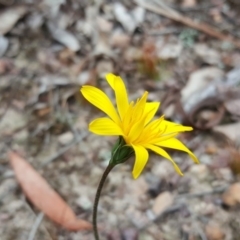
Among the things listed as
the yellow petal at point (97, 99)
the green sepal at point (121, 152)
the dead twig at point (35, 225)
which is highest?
the yellow petal at point (97, 99)

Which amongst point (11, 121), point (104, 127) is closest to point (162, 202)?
point (11, 121)

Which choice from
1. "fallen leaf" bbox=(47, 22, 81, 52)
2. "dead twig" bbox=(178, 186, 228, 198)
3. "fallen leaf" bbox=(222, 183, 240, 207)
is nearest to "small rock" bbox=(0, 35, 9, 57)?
"fallen leaf" bbox=(47, 22, 81, 52)

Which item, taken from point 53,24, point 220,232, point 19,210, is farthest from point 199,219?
point 53,24

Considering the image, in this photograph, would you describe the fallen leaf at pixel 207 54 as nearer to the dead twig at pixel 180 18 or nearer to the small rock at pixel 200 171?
the dead twig at pixel 180 18

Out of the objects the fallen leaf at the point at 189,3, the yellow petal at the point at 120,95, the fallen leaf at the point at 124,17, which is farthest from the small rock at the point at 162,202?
the fallen leaf at the point at 189,3

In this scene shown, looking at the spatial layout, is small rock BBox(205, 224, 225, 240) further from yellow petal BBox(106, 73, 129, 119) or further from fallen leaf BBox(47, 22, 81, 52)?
fallen leaf BBox(47, 22, 81, 52)

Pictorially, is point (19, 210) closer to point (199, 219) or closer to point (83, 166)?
point (83, 166)
